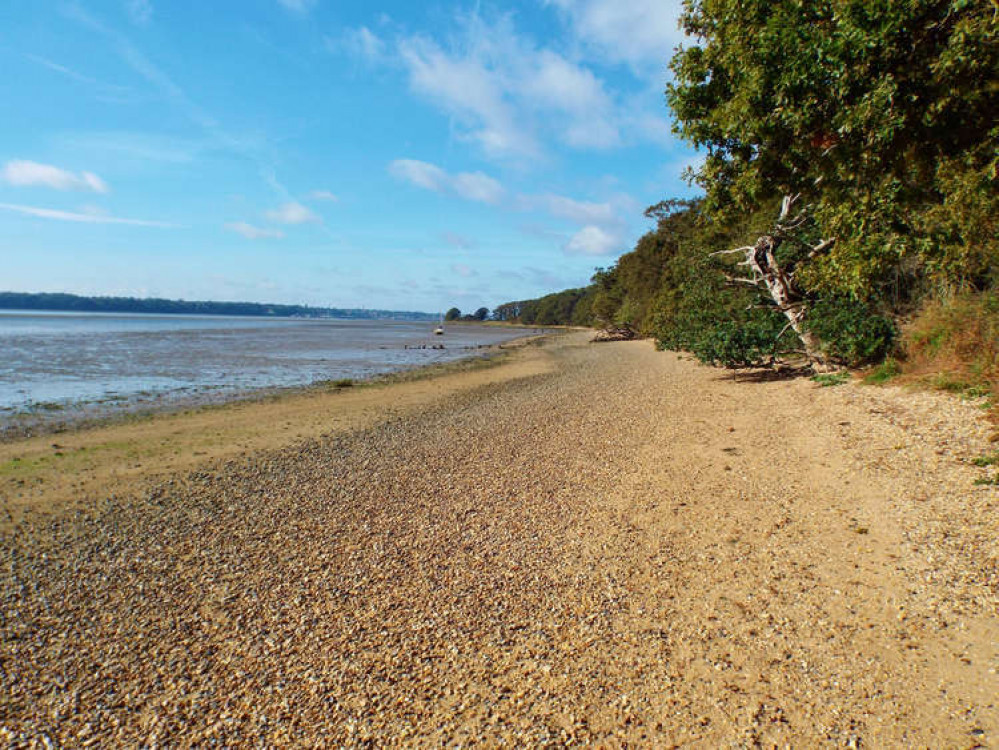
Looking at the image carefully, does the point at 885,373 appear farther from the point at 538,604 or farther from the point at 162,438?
the point at 162,438

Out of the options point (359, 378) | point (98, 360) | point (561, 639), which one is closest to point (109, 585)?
point (561, 639)

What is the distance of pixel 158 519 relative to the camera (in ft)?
22.3

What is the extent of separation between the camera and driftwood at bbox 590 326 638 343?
5959 centimetres

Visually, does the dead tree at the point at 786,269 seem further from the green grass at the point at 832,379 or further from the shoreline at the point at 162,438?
the shoreline at the point at 162,438

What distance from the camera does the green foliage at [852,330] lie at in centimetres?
1271

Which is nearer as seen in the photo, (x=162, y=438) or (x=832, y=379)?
(x=162, y=438)

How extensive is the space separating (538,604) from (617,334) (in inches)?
2336

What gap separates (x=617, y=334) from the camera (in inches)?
Answer: 2434

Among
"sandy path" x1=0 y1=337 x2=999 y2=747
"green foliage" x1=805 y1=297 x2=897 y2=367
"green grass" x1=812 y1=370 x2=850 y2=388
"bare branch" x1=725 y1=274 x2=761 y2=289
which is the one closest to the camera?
"sandy path" x1=0 y1=337 x2=999 y2=747

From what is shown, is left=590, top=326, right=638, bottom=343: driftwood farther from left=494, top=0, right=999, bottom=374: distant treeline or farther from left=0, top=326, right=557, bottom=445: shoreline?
left=494, top=0, right=999, bottom=374: distant treeline

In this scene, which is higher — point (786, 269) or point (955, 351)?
point (786, 269)

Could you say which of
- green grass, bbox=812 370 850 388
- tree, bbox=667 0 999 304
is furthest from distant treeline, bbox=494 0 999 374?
green grass, bbox=812 370 850 388

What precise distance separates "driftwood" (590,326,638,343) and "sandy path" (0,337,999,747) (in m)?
52.0

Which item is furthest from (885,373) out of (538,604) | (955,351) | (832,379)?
(538,604)
